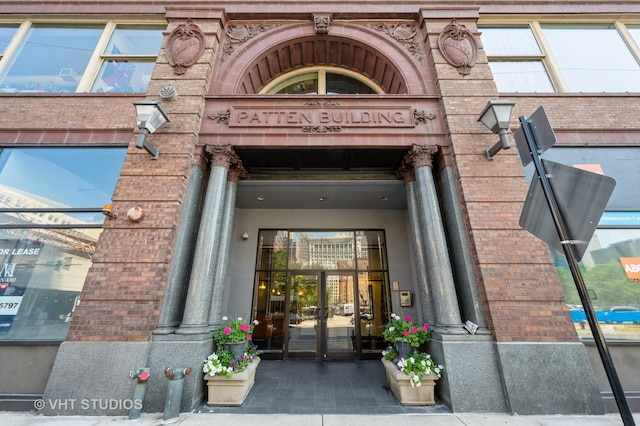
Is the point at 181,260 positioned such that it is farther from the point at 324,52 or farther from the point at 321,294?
the point at 324,52

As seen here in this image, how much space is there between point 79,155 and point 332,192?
6.08 meters

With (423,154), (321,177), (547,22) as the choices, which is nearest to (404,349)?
(423,154)

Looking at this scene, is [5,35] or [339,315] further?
[339,315]

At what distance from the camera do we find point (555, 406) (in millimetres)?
3947

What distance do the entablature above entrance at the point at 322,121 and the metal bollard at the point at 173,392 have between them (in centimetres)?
445

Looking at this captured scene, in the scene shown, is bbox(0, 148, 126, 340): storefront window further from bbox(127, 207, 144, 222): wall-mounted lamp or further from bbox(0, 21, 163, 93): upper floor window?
bbox(0, 21, 163, 93): upper floor window

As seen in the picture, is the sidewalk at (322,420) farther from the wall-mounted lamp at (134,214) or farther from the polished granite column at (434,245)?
the wall-mounted lamp at (134,214)

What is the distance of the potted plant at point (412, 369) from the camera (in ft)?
14.4

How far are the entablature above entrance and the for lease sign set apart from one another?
13.2 ft

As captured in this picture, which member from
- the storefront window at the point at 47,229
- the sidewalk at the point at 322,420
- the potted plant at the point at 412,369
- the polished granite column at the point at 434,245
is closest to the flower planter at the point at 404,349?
the potted plant at the point at 412,369

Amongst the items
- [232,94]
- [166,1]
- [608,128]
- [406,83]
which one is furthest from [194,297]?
[608,128]

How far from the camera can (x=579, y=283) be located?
2.19 metres

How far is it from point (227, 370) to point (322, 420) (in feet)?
5.63

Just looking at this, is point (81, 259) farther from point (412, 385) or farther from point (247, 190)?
point (412, 385)
